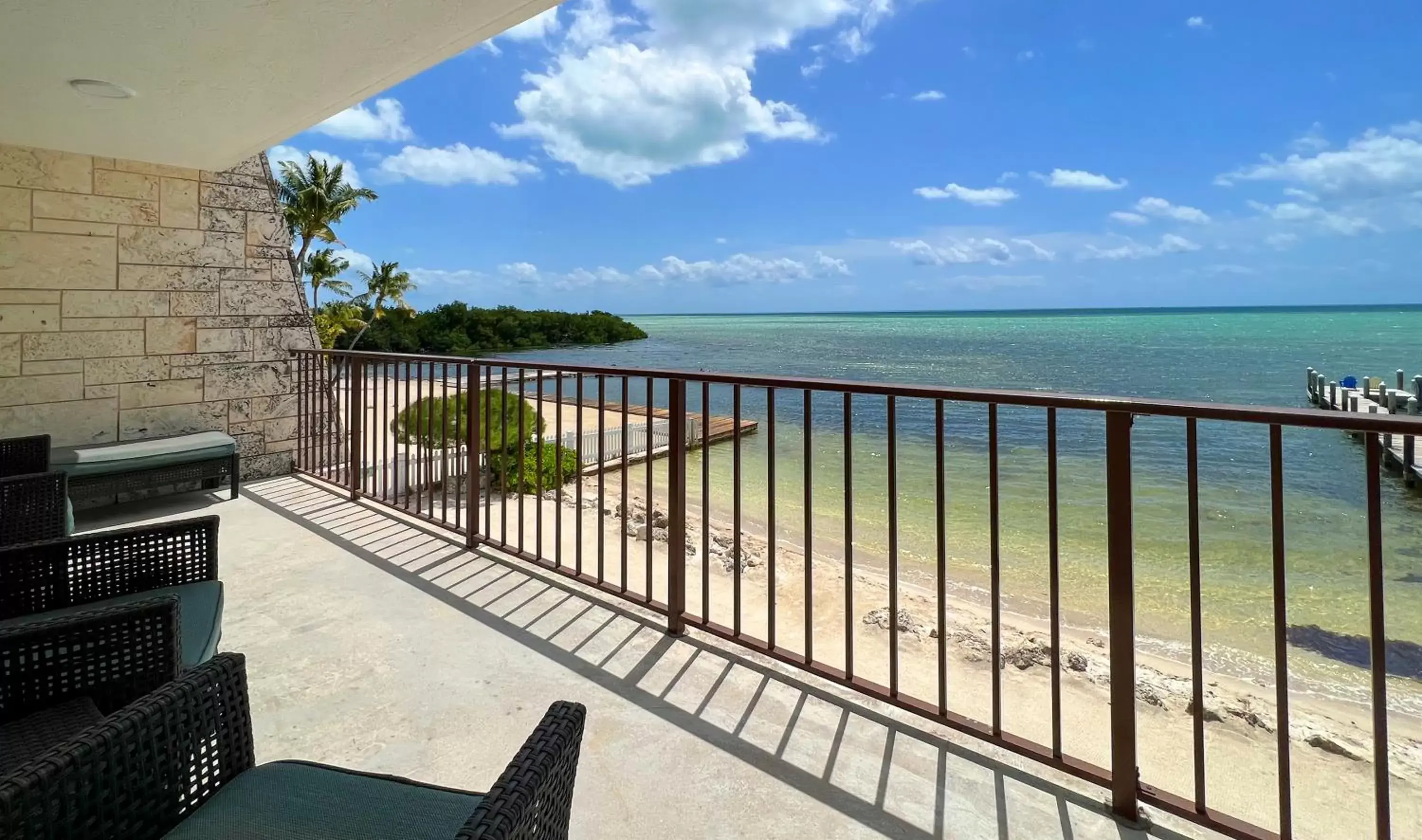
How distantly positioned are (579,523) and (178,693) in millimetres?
1903

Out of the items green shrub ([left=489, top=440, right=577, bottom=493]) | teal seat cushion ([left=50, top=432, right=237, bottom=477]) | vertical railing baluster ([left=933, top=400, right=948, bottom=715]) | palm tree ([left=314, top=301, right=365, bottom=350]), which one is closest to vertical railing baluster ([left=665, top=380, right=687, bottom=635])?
vertical railing baluster ([left=933, top=400, right=948, bottom=715])

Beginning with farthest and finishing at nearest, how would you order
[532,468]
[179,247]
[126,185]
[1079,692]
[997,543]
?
[532,468] → [179,247] → [126,185] → [1079,692] → [997,543]

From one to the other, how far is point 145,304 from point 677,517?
4.15 metres

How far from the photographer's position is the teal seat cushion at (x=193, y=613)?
1410 mm

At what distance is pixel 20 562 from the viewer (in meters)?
1.50

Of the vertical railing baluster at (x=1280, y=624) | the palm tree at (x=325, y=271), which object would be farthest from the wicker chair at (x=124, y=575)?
the palm tree at (x=325, y=271)

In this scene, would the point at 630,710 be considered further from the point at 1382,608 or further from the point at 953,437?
the point at 953,437

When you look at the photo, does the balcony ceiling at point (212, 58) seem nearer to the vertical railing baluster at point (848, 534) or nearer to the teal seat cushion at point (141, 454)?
the teal seat cushion at point (141, 454)

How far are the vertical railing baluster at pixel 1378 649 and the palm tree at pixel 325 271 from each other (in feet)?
86.8

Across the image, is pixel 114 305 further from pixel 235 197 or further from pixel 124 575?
pixel 124 575

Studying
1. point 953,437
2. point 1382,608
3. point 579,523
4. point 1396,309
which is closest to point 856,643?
point 579,523

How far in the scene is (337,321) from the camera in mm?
20734

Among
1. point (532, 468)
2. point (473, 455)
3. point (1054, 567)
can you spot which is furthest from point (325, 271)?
point (1054, 567)

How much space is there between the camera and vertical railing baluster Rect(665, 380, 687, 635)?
2260 millimetres
